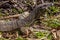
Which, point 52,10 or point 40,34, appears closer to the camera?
point 40,34

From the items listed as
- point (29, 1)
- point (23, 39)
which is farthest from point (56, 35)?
point (29, 1)

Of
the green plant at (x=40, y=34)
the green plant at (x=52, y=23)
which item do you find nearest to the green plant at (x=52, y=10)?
the green plant at (x=52, y=23)

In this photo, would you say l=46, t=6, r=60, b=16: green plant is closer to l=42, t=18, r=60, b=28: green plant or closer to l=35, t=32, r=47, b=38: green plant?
l=42, t=18, r=60, b=28: green plant

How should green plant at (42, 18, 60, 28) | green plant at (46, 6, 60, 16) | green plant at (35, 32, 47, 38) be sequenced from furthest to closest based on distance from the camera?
green plant at (46, 6, 60, 16), green plant at (42, 18, 60, 28), green plant at (35, 32, 47, 38)

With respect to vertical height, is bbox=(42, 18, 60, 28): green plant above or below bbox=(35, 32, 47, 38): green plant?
above

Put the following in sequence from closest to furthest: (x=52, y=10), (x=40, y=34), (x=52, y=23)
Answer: (x=40, y=34) → (x=52, y=23) → (x=52, y=10)

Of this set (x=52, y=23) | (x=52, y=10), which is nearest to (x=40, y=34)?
(x=52, y=23)

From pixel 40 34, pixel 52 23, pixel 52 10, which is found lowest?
pixel 40 34

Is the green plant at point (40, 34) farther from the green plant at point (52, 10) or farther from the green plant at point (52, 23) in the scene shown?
the green plant at point (52, 10)

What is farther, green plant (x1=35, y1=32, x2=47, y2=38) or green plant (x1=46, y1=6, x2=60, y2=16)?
green plant (x1=46, y1=6, x2=60, y2=16)

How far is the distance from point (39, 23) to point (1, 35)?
1.12 metres

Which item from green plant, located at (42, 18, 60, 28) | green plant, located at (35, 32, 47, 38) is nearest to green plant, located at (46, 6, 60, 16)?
green plant, located at (42, 18, 60, 28)

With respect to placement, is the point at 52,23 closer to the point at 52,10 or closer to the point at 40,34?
the point at 40,34

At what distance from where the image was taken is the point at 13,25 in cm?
533
